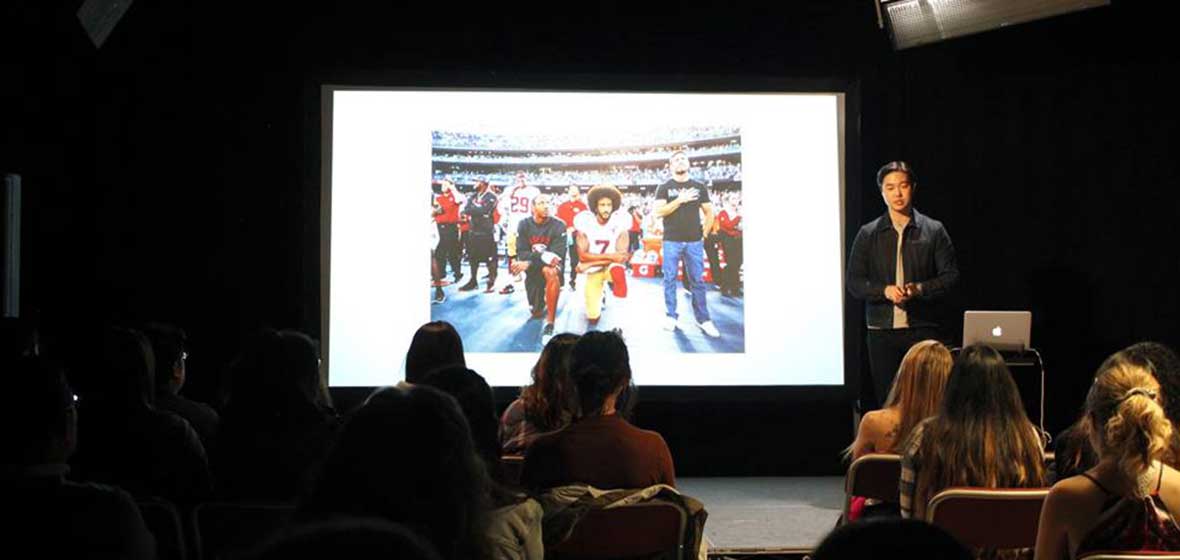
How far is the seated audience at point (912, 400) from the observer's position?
159 inches

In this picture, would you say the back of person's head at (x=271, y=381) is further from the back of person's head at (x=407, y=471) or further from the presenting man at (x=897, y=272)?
the presenting man at (x=897, y=272)

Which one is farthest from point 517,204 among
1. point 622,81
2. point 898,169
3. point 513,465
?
point 513,465

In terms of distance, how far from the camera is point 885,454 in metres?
3.94

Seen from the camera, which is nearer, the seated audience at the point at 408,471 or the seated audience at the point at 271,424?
the seated audience at the point at 408,471

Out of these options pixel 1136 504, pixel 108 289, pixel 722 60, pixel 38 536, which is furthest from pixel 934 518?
pixel 108 289

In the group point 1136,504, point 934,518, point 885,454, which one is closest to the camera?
point 1136,504

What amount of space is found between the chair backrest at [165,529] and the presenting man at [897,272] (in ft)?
14.6

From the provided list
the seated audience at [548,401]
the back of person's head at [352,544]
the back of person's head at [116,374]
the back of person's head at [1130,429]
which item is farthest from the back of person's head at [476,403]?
the back of person's head at [352,544]

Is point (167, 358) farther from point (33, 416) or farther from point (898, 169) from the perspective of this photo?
point (898, 169)

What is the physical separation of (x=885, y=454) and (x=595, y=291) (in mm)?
3001

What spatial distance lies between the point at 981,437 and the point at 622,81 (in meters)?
3.91

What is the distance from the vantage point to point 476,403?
2.79m

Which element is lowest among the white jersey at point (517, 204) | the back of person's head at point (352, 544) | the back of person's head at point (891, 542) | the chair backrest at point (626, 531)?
the chair backrest at point (626, 531)

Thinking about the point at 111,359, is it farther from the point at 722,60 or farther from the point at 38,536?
the point at 722,60
